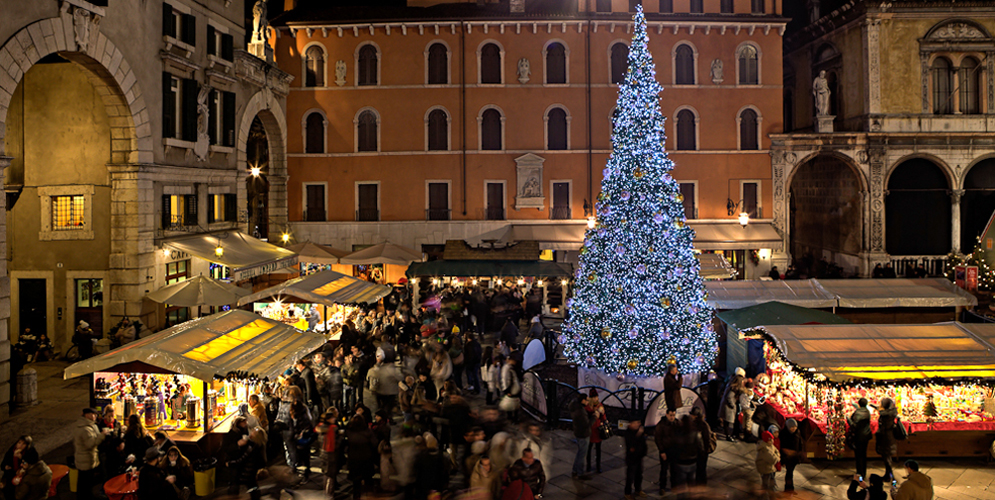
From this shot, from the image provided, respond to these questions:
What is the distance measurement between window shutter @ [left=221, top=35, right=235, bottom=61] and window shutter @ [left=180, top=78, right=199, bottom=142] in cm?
228

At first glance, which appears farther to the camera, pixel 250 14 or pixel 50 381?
pixel 250 14

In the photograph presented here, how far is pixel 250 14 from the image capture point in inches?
1326

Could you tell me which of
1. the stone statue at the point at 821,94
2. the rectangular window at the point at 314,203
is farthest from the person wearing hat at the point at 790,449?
the stone statue at the point at 821,94

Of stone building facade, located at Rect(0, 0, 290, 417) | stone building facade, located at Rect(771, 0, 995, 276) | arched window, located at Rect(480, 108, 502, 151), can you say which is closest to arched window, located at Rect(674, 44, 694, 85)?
stone building facade, located at Rect(771, 0, 995, 276)

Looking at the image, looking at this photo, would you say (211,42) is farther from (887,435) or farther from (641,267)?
(887,435)

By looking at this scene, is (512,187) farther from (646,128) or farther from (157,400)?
(157,400)

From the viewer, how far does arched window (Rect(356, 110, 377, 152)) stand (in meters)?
32.8

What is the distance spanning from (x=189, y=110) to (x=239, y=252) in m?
4.25

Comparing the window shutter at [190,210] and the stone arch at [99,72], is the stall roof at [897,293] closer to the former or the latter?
the window shutter at [190,210]

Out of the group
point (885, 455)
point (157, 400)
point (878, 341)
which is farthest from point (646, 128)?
point (157, 400)

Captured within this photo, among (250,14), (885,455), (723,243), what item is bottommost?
(885,455)

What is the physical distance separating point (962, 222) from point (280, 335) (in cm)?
2992

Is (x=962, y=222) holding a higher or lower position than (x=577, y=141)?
lower

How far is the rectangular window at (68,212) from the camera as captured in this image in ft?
67.9
